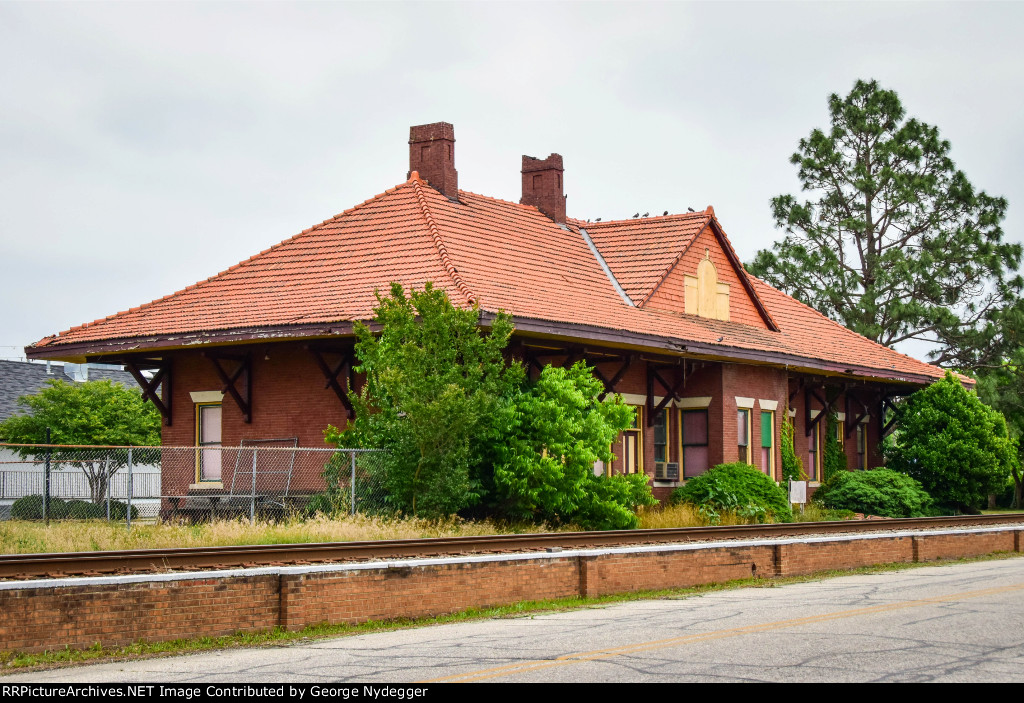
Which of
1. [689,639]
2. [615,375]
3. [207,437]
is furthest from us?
[207,437]

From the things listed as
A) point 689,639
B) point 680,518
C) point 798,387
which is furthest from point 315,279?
point 689,639

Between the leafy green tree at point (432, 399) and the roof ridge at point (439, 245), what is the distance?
93 centimetres

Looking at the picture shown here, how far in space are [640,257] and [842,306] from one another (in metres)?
26.2

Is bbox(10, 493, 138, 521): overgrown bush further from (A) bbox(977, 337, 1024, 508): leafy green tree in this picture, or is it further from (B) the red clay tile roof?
(A) bbox(977, 337, 1024, 508): leafy green tree

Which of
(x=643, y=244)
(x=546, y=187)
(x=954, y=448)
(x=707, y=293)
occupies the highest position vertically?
(x=546, y=187)

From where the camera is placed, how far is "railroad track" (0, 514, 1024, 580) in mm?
13570

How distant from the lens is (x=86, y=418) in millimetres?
44031

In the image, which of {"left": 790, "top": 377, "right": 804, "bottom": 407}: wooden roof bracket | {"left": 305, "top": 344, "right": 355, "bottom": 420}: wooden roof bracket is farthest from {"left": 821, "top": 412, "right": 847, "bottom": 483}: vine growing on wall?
{"left": 305, "top": 344, "right": 355, "bottom": 420}: wooden roof bracket

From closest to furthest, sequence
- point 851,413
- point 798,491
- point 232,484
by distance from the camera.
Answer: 1. point 232,484
2. point 798,491
3. point 851,413

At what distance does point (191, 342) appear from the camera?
24.2 metres

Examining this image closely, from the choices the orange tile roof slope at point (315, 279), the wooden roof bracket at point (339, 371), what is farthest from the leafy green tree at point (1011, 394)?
the wooden roof bracket at point (339, 371)

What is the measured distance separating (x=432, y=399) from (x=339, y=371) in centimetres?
445

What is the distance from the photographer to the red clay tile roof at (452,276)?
2453cm

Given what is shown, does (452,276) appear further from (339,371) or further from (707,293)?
(707,293)
